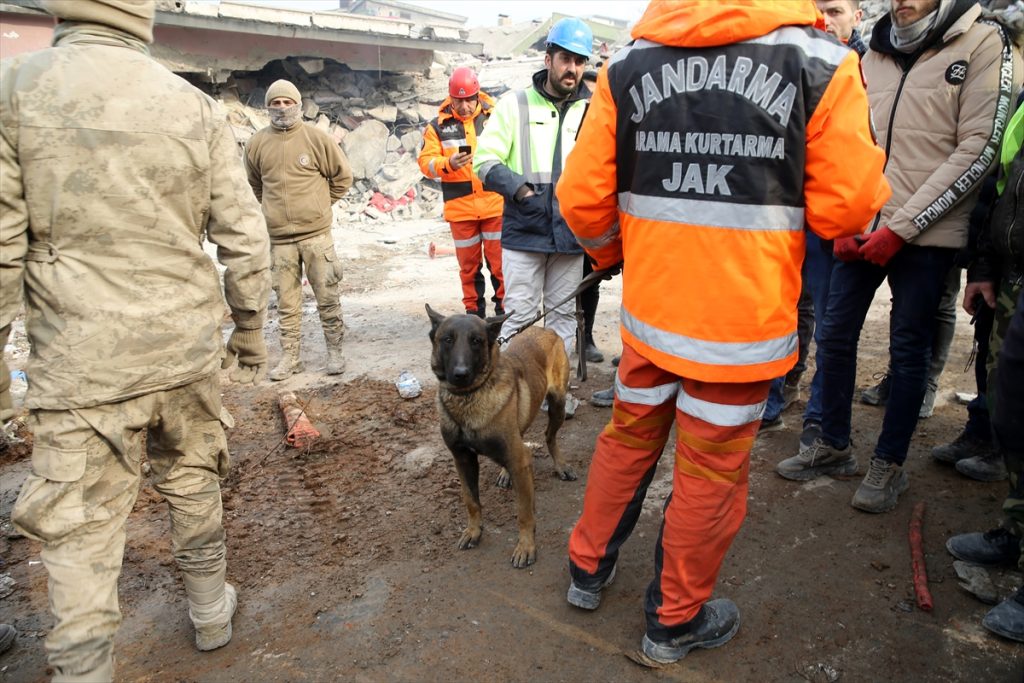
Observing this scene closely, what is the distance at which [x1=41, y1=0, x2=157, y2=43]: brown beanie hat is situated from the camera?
2230 millimetres

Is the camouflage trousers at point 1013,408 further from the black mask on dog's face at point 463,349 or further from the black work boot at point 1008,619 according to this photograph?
the black mask on dog's face at point 463,349

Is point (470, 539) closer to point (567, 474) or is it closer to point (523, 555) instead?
point (523, 555)

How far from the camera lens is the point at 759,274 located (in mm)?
2201

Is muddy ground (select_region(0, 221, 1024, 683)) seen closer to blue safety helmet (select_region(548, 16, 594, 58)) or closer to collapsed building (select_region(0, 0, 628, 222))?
blue safety helmet (select_region(548, 16, 594, 58))

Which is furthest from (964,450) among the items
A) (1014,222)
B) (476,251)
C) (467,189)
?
(467,189)

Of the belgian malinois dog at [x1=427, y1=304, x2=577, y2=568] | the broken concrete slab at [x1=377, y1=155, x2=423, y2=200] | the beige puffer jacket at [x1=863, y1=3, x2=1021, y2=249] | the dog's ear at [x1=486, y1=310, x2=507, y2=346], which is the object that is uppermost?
the beige puffer jacket at [x1=863, y1=3, x2=1021, y2=249]

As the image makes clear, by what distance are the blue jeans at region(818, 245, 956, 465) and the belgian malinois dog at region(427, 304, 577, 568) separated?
5.68ft

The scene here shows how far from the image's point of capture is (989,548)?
310 cm

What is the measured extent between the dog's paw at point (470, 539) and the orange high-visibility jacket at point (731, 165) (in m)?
1.62

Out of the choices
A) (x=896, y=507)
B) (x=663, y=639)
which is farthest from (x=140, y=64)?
(x=896, y=507)

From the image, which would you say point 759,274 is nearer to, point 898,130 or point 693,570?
point 693,570

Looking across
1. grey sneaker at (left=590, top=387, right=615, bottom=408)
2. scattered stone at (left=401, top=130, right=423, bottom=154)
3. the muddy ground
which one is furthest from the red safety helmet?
scattered stone at (left=401, top=130, right=423, bottom=154)

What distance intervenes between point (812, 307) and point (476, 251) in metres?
3.20

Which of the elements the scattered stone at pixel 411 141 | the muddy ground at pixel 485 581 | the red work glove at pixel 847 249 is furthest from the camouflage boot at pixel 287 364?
the scattered stone at pixel 411 141
